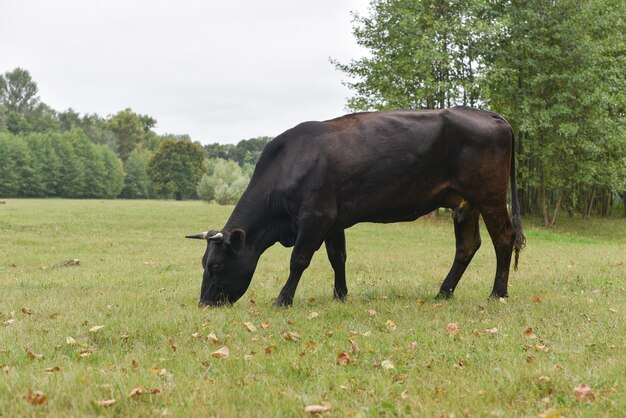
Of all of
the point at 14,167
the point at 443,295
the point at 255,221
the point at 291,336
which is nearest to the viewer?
the point at 291,336

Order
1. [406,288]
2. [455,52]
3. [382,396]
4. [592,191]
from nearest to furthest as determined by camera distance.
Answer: [382,396] < [406,288] < [455,52] < [592,191]

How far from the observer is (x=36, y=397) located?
3779mm

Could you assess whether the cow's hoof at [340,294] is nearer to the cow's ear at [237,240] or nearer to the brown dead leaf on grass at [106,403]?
the cow's ear at [237,240]

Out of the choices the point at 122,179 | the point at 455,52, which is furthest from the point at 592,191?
the point at 122,179

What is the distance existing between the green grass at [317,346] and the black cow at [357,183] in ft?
2.24

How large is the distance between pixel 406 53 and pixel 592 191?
703 inches

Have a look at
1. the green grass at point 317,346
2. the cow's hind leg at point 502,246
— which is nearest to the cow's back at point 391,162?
the cow's hind leg at point 502,246

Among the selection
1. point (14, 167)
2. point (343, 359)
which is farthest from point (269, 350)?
point (14, 167)

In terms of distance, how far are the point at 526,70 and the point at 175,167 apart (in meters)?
66.2

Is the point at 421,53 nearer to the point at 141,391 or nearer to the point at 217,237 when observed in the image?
the point at 217,237

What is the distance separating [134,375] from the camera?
169 inches

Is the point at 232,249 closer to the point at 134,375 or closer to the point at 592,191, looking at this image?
the point at 134,375

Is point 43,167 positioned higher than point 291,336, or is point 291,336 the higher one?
point 43,167

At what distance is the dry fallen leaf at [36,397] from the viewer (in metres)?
3.75
